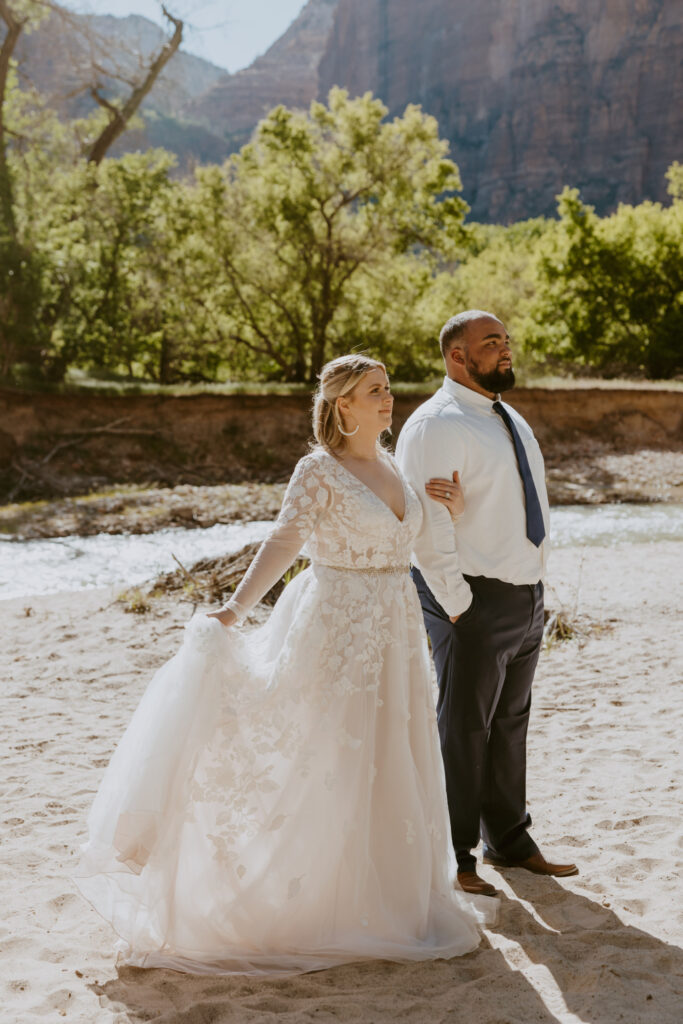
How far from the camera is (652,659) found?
7.76 metres

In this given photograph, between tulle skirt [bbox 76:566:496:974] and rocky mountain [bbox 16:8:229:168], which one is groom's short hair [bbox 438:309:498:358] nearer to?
tulle skirt [bbox 76:566:496:974]

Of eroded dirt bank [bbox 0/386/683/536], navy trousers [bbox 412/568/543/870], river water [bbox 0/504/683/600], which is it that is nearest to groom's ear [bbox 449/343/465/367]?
navy trousers [bbox 412/568/543/870]

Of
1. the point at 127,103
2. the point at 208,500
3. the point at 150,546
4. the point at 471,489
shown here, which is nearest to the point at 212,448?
the point at 208,500

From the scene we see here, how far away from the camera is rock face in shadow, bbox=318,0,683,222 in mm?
126500

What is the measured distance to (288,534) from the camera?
343 centimetres

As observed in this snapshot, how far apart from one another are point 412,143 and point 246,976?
27471 mm

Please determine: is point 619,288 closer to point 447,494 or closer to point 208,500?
point 208,500

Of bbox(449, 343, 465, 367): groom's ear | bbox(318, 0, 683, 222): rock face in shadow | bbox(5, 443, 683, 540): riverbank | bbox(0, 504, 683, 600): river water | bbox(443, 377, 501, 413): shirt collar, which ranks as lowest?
bbox(0, 504, 683, 600): river water

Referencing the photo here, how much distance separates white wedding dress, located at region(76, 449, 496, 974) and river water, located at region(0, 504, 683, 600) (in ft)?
26.8

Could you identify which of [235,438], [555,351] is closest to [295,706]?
[235,438]

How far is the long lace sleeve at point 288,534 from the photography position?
3400mm

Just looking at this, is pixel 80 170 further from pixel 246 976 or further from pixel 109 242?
pixel 246 976

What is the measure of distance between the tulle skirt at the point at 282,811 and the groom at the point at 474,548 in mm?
404

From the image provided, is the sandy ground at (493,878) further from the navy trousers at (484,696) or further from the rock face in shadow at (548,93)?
the rock face in shadow at (548,93)
